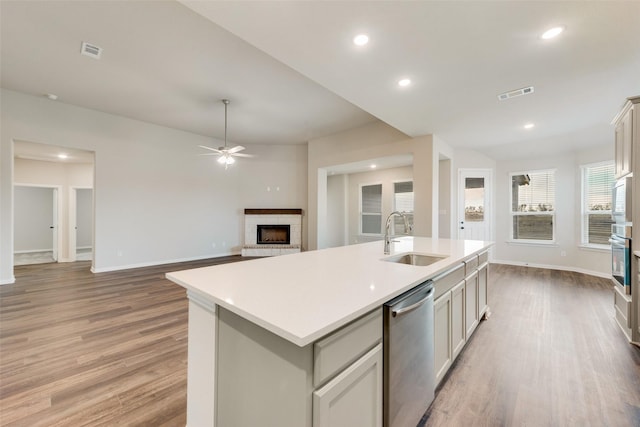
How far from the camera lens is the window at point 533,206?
5.96 meters

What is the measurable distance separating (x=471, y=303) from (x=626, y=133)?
239cm

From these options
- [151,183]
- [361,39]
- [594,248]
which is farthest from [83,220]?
[594,248]

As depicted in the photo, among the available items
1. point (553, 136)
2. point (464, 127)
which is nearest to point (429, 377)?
point (464, 127)

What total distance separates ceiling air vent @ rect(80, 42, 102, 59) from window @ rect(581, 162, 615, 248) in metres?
8.37

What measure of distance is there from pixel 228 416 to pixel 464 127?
506cm

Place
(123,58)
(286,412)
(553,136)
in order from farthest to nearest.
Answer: (553,136) → (123,58) → (286,412)

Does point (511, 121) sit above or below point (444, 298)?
above

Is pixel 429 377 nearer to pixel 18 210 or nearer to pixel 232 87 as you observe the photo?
pixel 232 87

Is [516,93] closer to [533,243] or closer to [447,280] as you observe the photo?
[447,280]

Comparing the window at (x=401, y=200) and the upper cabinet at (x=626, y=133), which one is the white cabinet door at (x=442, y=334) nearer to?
the upper cabinet at (x=626, y=133)

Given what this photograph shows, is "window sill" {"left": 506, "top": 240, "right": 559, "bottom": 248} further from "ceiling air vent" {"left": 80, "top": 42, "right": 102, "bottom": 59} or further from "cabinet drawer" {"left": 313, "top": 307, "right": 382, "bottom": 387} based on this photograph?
"ceiling air vent" {"left": 80, "top": 42, "right": 102, "bottom": 59}

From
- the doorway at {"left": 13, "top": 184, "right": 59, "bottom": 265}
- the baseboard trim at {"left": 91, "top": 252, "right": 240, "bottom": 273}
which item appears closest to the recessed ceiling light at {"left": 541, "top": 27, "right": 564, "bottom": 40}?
the baseboard trim at {"left": 91, "top": 252, "right": 240, "bottom": 273}

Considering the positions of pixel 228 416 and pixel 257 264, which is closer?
pixel 228 416

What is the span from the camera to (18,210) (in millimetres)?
7613
